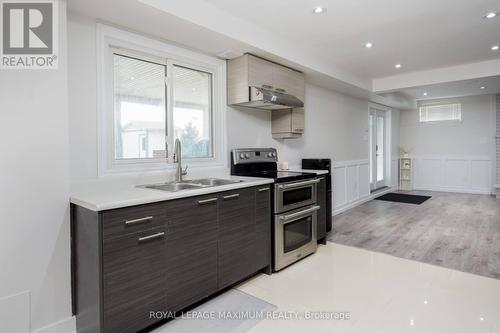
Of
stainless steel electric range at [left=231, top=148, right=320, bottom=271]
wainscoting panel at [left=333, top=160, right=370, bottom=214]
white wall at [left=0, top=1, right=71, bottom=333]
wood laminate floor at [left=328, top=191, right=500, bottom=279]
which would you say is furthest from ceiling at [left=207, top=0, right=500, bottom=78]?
wood laminate floor at [left=328, top=191, right=500, bottom=279]

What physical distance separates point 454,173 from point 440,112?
168 cm

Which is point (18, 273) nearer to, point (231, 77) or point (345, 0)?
point (231, 77)

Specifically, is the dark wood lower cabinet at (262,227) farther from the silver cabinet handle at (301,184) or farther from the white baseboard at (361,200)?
the white baseboard at (361,200)

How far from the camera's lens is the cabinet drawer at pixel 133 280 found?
169 cm

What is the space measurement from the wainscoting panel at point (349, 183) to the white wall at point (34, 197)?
428cm

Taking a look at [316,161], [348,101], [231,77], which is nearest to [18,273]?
[231,77]

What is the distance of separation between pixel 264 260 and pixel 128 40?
7.62 feet

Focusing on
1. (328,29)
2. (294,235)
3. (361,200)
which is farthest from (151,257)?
(361,200)

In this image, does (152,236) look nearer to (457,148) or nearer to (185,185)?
(185,185)

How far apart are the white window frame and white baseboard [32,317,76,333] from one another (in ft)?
3.39

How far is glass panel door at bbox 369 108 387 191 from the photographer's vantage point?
6965 mm

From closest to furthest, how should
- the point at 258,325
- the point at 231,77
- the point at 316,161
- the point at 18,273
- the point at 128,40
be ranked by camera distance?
the point at 18,273
the point at 258,325
the point at 128,40
the point at 231,77
the point at 316,161

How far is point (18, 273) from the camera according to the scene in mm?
1745

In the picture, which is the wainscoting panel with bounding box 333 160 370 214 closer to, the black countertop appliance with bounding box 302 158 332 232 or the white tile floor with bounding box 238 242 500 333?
the black countertop appliance with bounding box 302 158 332 232
